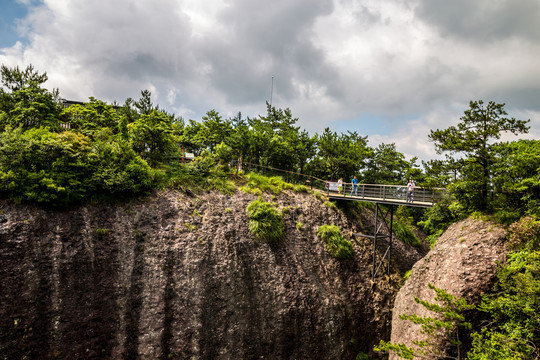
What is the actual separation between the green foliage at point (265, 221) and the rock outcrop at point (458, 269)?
25.6 feet

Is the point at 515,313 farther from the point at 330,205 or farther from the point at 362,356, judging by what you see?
the point at 330,205

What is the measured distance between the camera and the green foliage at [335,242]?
1612cm

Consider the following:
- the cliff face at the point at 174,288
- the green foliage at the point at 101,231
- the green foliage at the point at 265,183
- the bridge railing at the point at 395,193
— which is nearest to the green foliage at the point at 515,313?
the bridge railing at the point at 395,193

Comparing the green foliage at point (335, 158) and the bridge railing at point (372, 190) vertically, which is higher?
the green foliage at point (335, 158)

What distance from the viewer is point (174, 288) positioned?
11656mm

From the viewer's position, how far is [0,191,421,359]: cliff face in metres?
9.72

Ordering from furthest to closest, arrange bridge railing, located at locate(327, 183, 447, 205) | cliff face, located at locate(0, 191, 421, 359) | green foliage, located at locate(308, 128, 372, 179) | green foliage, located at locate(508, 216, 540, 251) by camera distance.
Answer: green foliage, located at locate(308, 128, 372, 179)
bridge railing, located at locate(327, 183, 447, 205)
cliff face, located at locate(0, 191, 421, 359)
green foliage, located at locate(508, 216, 540, 251)

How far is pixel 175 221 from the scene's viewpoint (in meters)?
13.6

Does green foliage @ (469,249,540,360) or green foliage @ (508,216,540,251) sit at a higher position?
green foliage @ (508,216,540,251)

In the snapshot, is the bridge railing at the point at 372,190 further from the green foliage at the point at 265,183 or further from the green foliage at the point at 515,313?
the green foliage at the point at 515,313

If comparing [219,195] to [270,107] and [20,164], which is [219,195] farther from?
[270,107]

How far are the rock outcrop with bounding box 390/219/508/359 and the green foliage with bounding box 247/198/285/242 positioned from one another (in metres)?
7.81

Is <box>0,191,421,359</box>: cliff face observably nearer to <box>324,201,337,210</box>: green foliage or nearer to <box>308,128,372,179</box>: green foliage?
<box>324,201,337,210</box>: green foliage

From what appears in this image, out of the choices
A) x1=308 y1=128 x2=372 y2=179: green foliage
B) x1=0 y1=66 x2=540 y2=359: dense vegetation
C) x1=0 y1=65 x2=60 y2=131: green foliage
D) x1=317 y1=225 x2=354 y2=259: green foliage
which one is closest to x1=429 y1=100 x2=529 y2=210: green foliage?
x1=0 y1=66 x2=540 y2=359: dense vegetation
